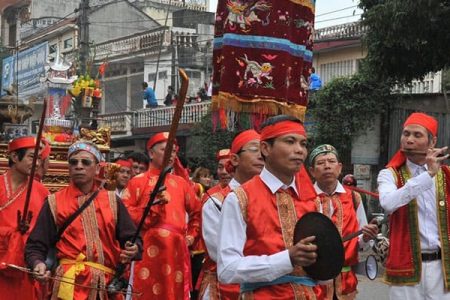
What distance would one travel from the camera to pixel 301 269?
4047mm

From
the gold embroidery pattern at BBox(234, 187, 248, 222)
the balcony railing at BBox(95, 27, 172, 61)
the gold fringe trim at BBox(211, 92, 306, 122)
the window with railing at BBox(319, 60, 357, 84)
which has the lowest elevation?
the gold embroidery pattern at BBox(234, 187, 248, 222)

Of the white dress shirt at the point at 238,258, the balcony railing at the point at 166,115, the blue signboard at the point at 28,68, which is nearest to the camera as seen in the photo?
the white dress shirt at the point at 238,258

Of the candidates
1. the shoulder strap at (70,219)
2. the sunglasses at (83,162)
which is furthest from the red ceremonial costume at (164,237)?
the shoulder strap at (70,219)

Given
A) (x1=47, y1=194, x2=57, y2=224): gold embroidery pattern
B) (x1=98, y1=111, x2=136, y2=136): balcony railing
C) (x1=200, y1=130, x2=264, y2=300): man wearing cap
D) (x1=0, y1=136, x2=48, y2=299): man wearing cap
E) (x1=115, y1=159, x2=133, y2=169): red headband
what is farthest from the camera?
(x1=98, y1=111, x2=136, y2=136): balcony railing

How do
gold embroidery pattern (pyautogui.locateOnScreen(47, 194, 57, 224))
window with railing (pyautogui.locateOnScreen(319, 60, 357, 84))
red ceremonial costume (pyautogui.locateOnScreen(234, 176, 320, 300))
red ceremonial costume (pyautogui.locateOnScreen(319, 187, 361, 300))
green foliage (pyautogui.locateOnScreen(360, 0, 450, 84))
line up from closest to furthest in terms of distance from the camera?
1. red ceremonial costume (pyautogui.locateOnScreen(234, 176, 320, 300))
2. gold embroidery pattern (pyautogui.locateOnScreen(47, 194, 57, 224))
3. red ceremonial costume (pyautogui.locateOnScreen(319, 187, 361, 300))
4. green foliage (pyautogui.locateOnScreen(360, 0, 450, 84))
5. window with railing (pyautogui.locateOnScreen(319, 60, 357, 84))

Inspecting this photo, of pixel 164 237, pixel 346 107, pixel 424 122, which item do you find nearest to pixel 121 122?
pixel 346 107

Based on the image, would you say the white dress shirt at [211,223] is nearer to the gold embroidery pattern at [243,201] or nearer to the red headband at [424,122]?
the red headband at [424,122]

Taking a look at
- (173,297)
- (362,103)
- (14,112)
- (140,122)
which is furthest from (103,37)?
(173,297)

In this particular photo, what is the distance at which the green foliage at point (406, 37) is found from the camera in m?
12.7

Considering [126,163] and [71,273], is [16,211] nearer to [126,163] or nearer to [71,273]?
[71,273]

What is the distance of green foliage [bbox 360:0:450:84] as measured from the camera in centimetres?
1266

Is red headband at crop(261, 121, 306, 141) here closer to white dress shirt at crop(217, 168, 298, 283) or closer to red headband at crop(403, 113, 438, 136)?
white dress shirt at crop(217, 168, 298, 283)

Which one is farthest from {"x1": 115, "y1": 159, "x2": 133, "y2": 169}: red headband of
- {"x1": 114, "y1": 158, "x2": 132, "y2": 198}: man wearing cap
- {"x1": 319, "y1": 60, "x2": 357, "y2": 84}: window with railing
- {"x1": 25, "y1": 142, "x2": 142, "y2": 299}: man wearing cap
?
{"x1": 319, "y1": 60, "x2": 357, "y2": 84}: window with railing

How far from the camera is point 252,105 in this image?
6.76 meters
